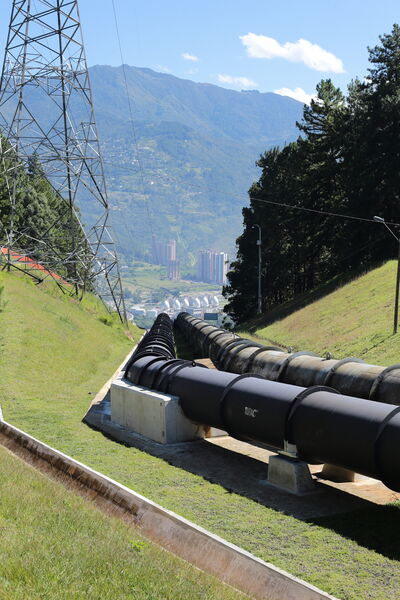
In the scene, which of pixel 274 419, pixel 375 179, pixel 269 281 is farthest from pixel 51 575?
pixel 269 281

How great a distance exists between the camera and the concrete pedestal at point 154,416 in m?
19.6

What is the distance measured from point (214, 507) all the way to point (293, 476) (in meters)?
2.06

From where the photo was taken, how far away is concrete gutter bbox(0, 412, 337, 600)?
9.89 meters

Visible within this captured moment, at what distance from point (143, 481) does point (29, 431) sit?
6247 mm

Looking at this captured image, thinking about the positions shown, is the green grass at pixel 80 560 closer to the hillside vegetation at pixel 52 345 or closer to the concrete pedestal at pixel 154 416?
the concrete pedestal at pixel 154 416

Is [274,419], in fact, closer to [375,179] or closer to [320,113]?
[375,179]

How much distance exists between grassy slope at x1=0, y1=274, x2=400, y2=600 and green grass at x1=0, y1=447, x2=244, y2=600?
1964mm

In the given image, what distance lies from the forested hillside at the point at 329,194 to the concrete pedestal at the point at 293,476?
53.6 m

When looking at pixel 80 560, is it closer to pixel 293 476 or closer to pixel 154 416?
pixel 293 476

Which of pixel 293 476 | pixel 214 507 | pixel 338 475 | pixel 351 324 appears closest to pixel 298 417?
pixel 293 476

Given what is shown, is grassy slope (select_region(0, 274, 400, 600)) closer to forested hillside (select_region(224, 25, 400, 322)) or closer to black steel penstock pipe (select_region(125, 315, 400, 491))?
black steel penstock pipe (select_region(125, 315, 400, 491))

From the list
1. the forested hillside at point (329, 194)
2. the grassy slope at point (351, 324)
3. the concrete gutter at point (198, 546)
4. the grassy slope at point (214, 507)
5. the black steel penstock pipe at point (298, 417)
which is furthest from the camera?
the forested hillside at point (329, 194)

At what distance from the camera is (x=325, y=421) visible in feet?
47.0

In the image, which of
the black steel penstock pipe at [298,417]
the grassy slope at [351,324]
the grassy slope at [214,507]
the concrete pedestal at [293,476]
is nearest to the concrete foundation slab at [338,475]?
the concrete pedestal at [293,476]
